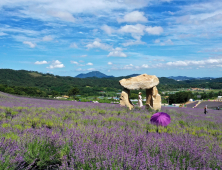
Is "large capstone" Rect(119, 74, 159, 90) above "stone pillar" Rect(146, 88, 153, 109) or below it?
above

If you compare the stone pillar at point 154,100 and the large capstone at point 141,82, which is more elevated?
the large capstone at point 141,82

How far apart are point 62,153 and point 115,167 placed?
3.41 feet

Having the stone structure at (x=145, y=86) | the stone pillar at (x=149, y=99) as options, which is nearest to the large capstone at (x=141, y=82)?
the stone structure at (x=145, y=86)

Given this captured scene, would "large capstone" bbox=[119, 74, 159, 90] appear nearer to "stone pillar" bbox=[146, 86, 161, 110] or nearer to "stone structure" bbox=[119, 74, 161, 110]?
"stone structure" bbox=[119, 74, 161, 110]

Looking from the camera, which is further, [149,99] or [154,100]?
[149,99]

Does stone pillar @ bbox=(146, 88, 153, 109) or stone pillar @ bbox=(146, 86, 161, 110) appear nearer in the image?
stone pillar @ bbox=(146, 86, 161, 110)

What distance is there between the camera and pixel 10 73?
418ft

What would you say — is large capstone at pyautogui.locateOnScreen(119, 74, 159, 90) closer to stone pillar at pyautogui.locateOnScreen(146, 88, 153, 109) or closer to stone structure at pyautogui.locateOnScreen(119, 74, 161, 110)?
stone structure at pyautogui.locateOnScreen(119, 74, 161, 110)

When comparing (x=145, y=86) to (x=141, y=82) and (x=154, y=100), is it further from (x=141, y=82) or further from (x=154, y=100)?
(x=154, y=100)

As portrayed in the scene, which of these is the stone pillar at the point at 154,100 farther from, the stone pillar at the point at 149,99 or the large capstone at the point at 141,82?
the large capstone at the point at 141,82

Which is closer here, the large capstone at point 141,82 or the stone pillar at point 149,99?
the large capstone at point 141,82

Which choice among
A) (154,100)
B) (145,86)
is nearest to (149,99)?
(154,100)

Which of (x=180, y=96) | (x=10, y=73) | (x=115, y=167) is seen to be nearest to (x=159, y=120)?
(x=115, y=167)

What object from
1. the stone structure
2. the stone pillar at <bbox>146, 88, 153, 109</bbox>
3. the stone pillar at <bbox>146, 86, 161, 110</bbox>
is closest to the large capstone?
the stone structure
